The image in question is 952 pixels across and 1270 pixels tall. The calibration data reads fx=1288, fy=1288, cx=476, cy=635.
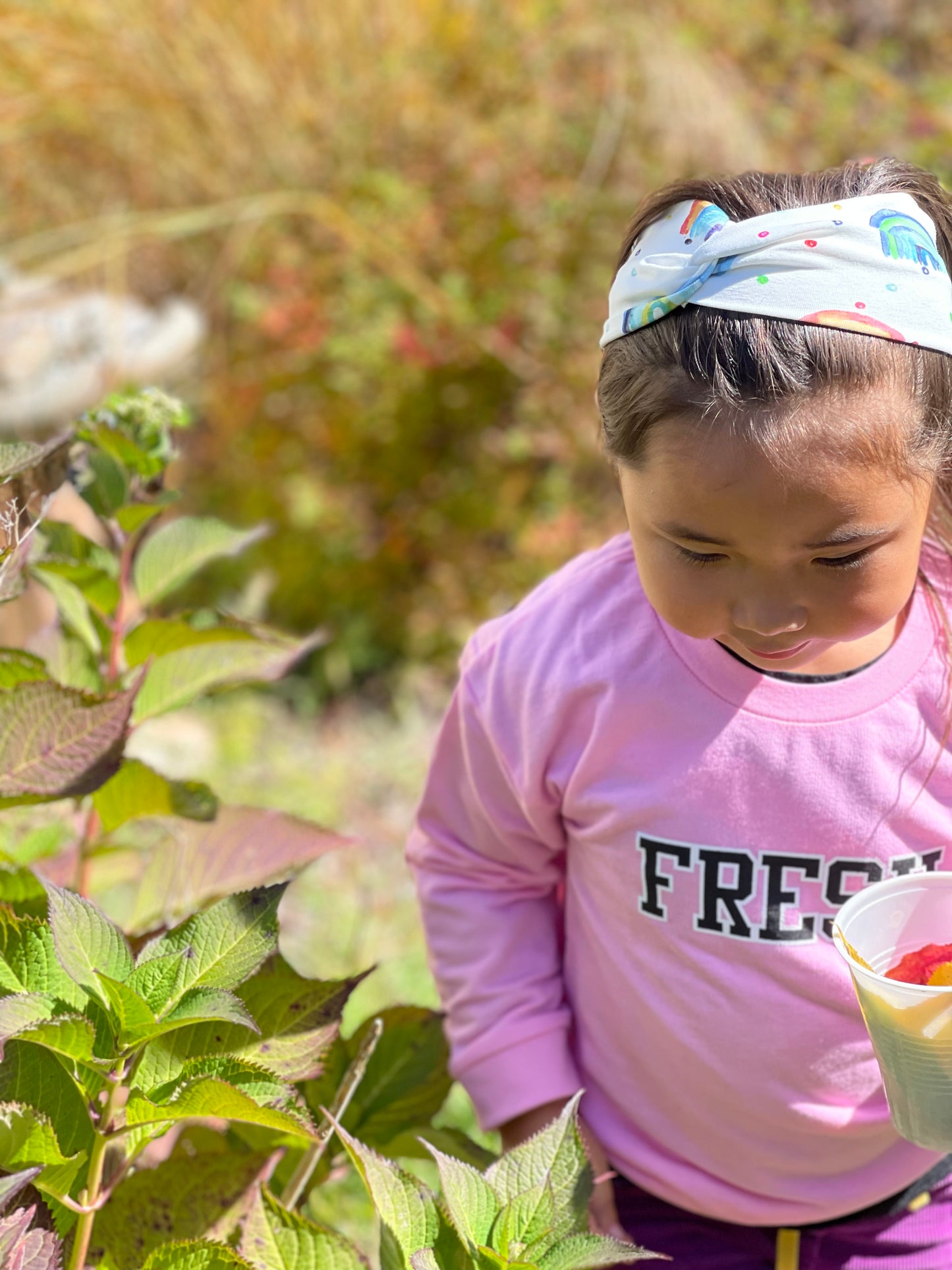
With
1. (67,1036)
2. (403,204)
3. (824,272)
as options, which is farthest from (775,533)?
(403,204)

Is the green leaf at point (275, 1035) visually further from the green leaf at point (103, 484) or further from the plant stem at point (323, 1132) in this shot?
the green leaf at point (103, 484)

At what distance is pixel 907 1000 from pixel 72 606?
79 cm

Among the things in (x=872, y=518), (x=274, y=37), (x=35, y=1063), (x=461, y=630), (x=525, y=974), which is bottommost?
(x=461, y=630)

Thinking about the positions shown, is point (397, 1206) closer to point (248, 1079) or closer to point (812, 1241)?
point (248, 1079)

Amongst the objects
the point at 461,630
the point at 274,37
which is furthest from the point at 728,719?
the point at 274,37

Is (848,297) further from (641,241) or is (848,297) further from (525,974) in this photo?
(525,974)

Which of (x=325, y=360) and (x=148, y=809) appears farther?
(x=325, y=360)

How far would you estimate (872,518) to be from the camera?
36.1 inches

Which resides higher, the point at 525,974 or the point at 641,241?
the point at 641,241

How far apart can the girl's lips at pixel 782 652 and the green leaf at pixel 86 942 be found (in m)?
0.52

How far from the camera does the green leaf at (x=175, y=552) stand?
1.19 meters

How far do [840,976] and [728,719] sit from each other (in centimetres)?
25

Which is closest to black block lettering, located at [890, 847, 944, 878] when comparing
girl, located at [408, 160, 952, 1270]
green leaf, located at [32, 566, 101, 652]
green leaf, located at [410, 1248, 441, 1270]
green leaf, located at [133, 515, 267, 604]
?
girl, located at [408, 160, 952, 1270]

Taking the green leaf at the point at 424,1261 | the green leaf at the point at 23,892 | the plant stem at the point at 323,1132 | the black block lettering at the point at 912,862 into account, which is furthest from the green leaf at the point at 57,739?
the black block lettering at the point at 912,862
